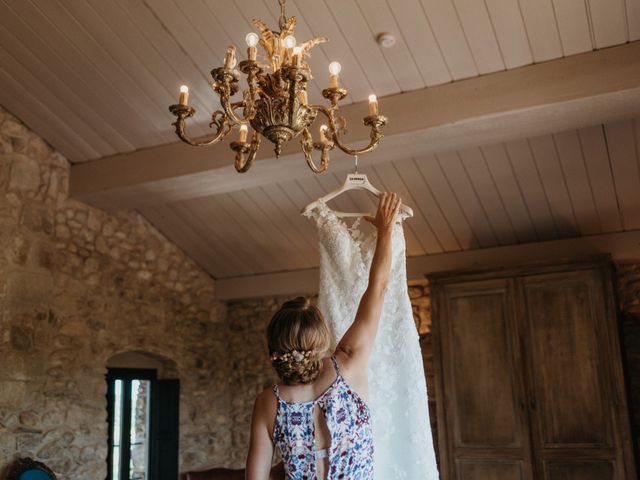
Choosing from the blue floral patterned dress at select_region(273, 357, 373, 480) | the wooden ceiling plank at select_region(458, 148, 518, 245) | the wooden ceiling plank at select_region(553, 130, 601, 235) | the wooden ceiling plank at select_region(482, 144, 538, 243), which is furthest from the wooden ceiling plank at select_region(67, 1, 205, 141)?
the blue floral patterned dress at select_region(273, 357, 373, 480)

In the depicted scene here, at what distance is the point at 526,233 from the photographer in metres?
5.68

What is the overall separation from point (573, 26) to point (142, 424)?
4.86 m

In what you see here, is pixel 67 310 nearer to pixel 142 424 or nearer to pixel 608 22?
pixel 142 424

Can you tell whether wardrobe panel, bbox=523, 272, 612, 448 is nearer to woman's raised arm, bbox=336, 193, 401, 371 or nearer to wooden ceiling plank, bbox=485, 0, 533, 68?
wooden ceiling plank, bbox=485, 0, 533, 68

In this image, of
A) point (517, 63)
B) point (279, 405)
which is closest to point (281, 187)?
point (517, 63)

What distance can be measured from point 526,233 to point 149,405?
369cm

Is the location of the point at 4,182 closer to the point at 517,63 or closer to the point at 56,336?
the point at 56,336

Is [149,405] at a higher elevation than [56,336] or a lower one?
lower

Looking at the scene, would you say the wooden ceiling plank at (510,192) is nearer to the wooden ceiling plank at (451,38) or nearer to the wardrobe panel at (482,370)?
the wardrobe panel at (482,370)

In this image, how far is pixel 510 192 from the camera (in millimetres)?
5242

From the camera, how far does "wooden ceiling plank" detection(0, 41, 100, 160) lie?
466cm

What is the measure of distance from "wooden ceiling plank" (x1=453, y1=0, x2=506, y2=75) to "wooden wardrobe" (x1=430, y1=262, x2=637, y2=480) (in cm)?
198

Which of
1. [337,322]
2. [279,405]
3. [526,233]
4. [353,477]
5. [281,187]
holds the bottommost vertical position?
[353,477]

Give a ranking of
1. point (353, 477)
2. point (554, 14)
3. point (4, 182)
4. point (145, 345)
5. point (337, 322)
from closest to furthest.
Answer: point (353, 477) < point (337, 322) < point (554, 14) < point (4, 182) < point (145, 345)
